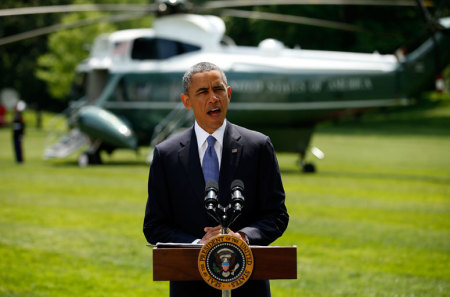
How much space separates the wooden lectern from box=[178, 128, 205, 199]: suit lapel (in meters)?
→ 0.50

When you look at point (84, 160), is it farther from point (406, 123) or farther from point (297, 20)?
point (406, 123)

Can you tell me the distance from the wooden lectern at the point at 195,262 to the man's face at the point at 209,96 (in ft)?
2.51

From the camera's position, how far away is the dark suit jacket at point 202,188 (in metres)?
3.63

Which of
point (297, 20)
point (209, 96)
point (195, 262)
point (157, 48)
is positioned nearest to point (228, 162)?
point (209, 96)

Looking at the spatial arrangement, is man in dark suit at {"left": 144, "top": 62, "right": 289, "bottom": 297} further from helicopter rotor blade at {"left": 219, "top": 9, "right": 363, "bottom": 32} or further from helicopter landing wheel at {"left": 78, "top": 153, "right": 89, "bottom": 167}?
helicopter landing wheel at {"left": 78, "top": 153, "right": 89, "bottom": 167}

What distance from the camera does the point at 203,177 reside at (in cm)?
364

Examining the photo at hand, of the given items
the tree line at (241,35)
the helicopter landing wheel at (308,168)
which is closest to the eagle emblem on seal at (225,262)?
the helicopter landing wheel at (308,168)

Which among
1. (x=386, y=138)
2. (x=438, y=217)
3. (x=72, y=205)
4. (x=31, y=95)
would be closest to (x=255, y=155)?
(x=438, y=217)

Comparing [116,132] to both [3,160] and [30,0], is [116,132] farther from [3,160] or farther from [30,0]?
[30,0]

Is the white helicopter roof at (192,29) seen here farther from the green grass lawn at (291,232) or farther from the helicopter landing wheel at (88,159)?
the helicopter landing wheel at (88,159)

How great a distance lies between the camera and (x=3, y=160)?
24.7 m

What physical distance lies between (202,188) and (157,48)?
60.8ft

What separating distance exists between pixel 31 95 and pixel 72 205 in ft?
186

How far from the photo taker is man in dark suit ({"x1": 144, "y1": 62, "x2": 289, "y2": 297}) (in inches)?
141
